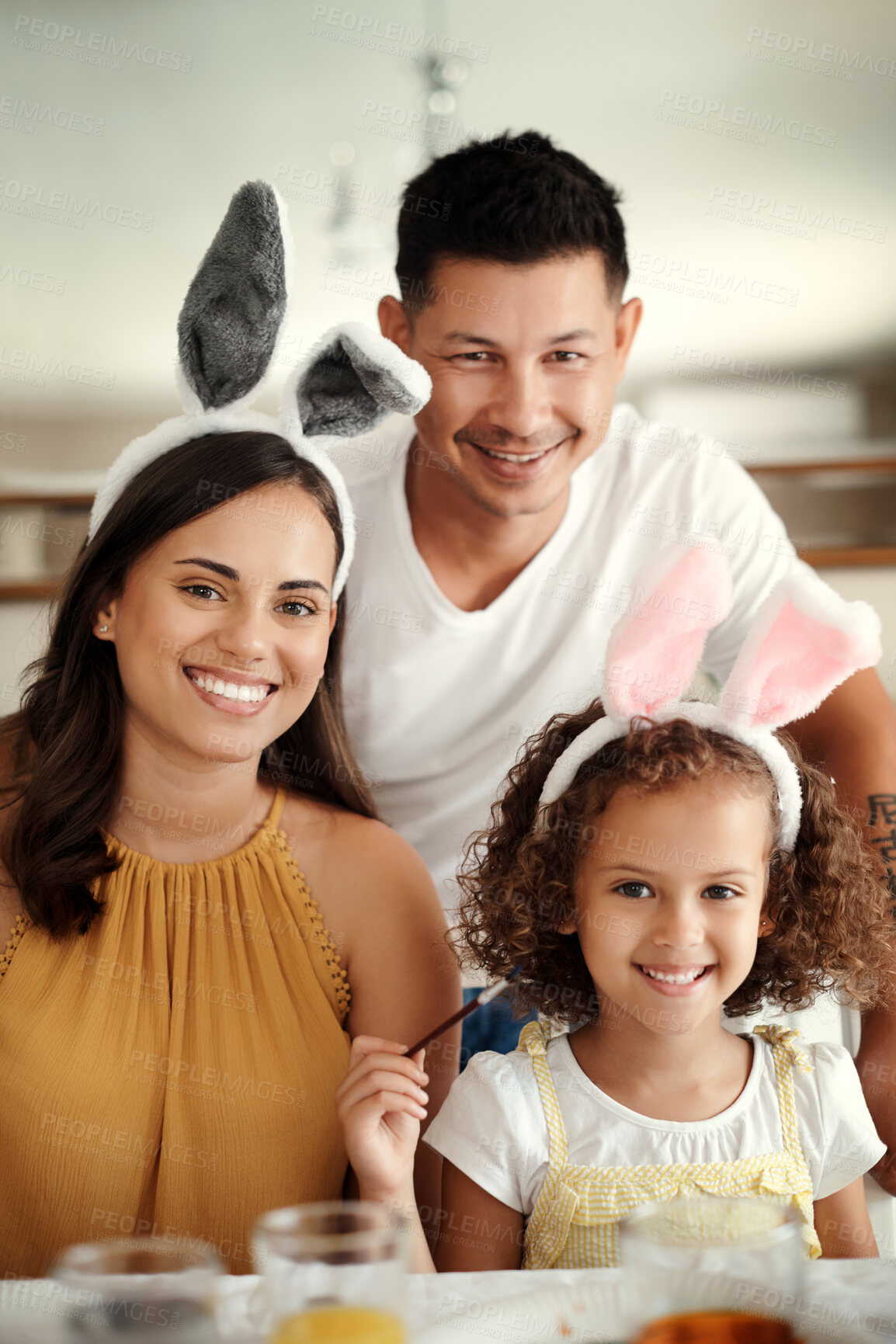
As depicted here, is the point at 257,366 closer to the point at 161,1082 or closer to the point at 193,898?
the point at 193,898

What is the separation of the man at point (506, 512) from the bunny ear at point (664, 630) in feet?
1.73

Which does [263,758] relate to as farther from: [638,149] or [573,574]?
[638,149]

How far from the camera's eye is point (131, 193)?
2951 mm

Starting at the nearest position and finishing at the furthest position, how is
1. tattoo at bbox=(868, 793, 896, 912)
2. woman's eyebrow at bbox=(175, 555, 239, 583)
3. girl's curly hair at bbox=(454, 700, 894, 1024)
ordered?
girl's curly hair at bbox=(454, 700, 894, 1024), woman's eyebrow at bbox=(175, 555, 239, 583), tattoo at bbox=(868, 793, 896, 912)

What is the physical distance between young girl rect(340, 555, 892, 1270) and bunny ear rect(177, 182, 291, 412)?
53 centimetres

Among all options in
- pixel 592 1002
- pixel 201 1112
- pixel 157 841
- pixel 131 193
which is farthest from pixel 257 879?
pixel 131 193

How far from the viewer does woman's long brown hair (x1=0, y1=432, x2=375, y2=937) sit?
4.00 ft

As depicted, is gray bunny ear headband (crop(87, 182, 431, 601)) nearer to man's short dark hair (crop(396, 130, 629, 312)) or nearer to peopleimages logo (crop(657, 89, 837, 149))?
man's short dark hair (crop(396, 130, 629, 312))

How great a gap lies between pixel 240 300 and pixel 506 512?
1.86 ft

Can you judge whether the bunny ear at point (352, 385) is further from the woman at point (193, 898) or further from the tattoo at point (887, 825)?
the tattoo at point (887, 825)

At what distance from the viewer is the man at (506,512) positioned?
1.59 metres

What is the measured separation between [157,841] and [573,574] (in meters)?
0.77

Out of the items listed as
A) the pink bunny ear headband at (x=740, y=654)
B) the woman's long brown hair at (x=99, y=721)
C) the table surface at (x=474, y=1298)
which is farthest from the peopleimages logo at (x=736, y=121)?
the table surface at (x=474, y=1298)

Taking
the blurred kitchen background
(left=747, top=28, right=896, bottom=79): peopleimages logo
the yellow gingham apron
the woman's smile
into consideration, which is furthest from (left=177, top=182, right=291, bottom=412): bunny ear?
(left=747, top=28, right=896, bottom=79): peopleimages logo
